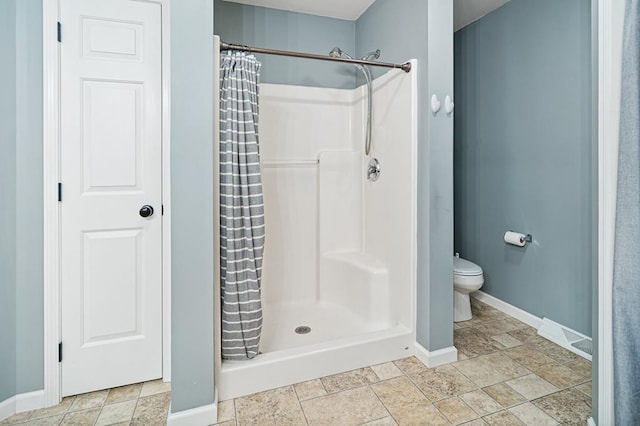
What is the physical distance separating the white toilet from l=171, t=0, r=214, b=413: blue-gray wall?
1.85 metres

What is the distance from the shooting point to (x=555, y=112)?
2420 mm

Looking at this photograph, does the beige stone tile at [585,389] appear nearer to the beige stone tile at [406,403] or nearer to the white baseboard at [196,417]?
the beige stone tile at [406,403]

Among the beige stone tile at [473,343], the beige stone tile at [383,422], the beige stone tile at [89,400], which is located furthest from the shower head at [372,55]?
the beige stone tile at [89,400]

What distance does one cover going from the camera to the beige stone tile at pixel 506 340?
2.33 m

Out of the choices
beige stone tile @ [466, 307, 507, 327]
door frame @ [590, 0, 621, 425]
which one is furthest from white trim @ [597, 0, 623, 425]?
beige stone tile @ [466, 307, 507, 327]

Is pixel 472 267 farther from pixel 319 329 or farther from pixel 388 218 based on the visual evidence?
pixel 319 329

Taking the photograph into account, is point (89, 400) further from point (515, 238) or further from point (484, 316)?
point (515, 238)

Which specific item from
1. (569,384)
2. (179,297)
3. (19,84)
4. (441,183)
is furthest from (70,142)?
(569,384)

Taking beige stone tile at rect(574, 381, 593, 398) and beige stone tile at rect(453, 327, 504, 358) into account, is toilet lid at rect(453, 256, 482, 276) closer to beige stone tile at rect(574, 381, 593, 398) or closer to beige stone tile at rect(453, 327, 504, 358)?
beige stone tile at rect(453, 327, 504, 358)

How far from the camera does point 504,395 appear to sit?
1795 millimetres

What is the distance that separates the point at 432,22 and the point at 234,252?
1688 mm

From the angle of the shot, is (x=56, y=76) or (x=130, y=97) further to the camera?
(x=130, y=97)

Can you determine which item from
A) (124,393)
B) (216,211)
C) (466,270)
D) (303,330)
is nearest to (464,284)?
(466,270)

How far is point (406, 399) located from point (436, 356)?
408mm
